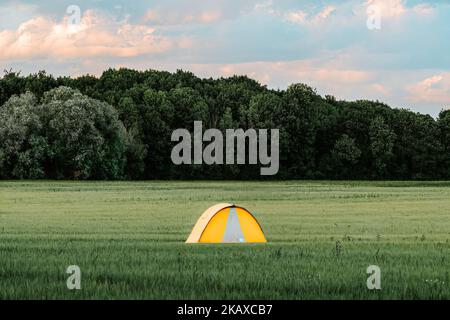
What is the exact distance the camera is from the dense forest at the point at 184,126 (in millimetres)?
101938

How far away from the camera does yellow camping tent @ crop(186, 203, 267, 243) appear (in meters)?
23.6

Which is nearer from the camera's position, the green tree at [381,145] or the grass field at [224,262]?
the grass field at [224,262]

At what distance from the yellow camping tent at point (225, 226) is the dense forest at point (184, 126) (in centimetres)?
7835

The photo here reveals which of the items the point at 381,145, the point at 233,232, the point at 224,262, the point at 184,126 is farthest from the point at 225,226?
the point at 381,145

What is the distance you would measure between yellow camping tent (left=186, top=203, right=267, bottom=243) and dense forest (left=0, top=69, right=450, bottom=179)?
78.4 m

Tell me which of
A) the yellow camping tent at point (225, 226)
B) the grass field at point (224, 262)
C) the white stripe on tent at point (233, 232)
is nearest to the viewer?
the grass field at point (224, 262)

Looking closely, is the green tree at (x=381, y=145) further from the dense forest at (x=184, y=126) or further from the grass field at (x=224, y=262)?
the grass field at (x=224, y=262)

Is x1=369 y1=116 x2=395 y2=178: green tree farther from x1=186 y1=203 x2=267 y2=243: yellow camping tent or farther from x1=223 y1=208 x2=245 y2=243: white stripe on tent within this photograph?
x1=223 y1=208 x2=245 y2=243: white stripe on tent

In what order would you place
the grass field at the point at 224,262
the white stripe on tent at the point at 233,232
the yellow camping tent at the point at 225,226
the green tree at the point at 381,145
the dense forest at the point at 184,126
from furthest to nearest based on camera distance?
1. the green tree at the point at 381,145
2. the dense forest at the point at 184,126
3. the white stripe on tent at the point at 233,232
4. the yellow camping tent at the point at 225,226
5. the grass field at the point at 224,262

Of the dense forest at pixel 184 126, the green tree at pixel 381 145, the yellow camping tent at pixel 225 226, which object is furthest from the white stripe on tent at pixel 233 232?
the green tree at pixel 381 145

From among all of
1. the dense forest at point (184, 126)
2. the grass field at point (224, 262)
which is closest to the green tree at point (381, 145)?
the dense forest at point (184, 126)

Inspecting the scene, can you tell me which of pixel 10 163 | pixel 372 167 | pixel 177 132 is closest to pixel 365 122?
pixel 372 167

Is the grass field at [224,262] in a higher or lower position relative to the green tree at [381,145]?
lower
